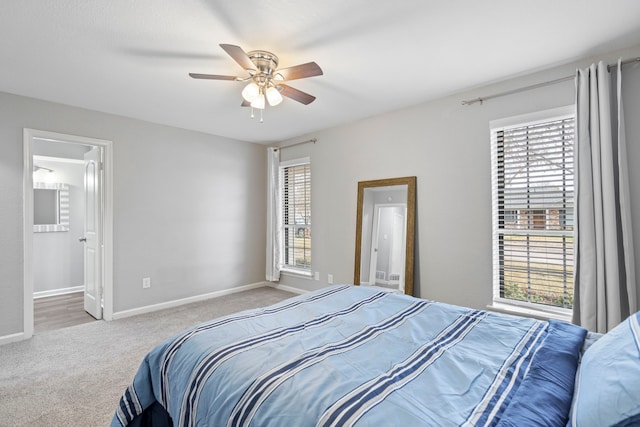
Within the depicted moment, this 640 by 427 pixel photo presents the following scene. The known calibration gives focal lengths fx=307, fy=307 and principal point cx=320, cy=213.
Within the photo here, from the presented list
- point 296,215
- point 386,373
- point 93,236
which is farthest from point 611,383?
point 93,236

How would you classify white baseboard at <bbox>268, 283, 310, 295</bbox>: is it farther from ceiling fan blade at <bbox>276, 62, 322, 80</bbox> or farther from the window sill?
ceiling fan blade at <bbox>276, 62, 322, 80</bbox>

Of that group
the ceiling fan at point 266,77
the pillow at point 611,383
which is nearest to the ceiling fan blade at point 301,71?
the ceiling fan at point 266,77

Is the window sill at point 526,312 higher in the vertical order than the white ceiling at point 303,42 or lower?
lower

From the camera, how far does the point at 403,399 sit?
0.98 meters

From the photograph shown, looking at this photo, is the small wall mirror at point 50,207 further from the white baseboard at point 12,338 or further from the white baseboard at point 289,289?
the white baseboard at point 289,289

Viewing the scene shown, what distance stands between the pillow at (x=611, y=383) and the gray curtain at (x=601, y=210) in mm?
1371

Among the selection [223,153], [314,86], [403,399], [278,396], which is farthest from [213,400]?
[223,153]

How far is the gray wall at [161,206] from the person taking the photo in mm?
3039

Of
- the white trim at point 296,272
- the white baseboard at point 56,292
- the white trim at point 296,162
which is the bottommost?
the white baseboard at point 56,292

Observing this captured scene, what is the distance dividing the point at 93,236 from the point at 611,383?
4678 mm

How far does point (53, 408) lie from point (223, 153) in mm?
3487

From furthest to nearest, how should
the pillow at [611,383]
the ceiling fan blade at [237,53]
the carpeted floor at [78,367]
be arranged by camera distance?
the carpeted floor at [78,367] → the ceiling fan blade at [237,53] → the pillow at [611,383]

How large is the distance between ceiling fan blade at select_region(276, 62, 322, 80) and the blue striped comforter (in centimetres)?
156

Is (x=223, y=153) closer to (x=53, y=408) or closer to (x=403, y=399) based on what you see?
(x=53, y=408)
